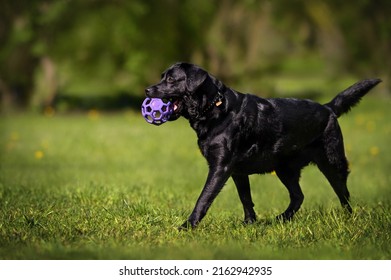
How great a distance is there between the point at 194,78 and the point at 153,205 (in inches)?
63.5

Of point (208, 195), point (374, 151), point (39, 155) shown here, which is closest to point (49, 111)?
point (39, 155)

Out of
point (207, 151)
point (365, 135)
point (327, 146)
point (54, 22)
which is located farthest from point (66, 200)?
point (54, 22)

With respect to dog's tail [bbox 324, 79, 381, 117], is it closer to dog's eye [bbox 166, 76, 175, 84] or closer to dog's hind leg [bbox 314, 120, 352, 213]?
dog's hind leg [bbox 314, 120, 352, 213]

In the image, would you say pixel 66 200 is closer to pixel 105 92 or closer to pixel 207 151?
pixel 207 151

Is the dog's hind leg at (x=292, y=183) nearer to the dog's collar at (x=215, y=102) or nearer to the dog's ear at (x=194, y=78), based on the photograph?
the dog's collar at (x=215, y=102)

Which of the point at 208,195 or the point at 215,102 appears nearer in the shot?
the point at 208,195

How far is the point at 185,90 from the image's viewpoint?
5773 mm

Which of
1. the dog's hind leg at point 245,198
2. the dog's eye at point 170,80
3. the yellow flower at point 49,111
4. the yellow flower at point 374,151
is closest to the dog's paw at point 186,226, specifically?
the dog's hind leg at point 245,198

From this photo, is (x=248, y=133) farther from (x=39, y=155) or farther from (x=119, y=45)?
(x=119, y=45)

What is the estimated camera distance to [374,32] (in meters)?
26.0

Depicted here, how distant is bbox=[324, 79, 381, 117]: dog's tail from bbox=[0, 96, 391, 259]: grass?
983 millimetres

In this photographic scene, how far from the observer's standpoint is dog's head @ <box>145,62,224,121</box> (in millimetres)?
5750

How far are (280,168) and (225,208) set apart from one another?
128 centimetres

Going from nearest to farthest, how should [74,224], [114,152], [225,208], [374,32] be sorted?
[74,224] < [225,208] < [114,152] < [374,32]
